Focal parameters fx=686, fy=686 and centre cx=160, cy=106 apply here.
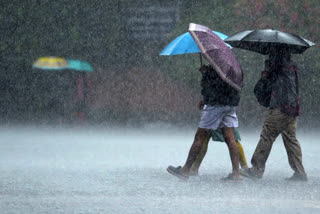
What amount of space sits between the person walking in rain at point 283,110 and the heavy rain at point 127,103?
0.25m

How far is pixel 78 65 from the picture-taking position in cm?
1747

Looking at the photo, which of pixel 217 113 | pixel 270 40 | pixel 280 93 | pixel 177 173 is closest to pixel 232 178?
pixel 177 173

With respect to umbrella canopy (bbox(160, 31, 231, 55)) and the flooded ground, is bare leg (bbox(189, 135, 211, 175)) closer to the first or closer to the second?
the flooded ground

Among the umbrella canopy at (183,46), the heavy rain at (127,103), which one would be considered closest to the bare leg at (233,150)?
the heavy rain at (127,103)

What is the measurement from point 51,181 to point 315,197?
3.13 metres

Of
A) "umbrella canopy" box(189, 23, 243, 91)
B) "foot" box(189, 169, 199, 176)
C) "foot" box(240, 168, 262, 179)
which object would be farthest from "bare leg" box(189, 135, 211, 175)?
"umbrella canopy" box(189, 23, 243, 91)

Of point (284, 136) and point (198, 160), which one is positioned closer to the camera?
point (284, 136)

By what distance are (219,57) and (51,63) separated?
965 cm

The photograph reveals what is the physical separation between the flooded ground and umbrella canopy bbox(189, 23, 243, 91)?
1.26 meters

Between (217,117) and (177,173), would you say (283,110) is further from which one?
(177,173)

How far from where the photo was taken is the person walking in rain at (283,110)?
839 centimetres

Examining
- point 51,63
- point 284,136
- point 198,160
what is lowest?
point 198,160

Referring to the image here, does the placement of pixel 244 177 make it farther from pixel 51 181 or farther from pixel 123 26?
pixel 123 26

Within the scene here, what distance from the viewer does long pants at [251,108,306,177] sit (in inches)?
332
